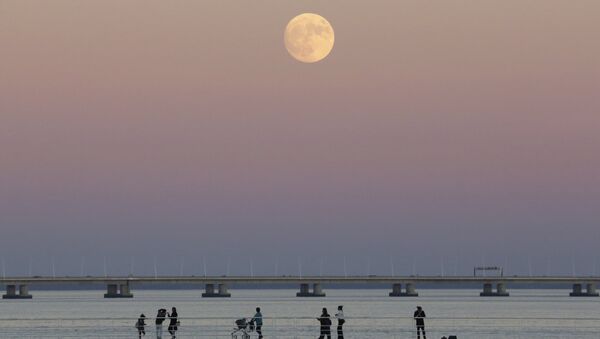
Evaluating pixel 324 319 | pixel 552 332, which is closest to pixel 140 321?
pixel 324 319

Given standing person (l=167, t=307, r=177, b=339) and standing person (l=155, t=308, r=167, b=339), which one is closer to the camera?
standing person (l=167, t=307, r=177, b=339)

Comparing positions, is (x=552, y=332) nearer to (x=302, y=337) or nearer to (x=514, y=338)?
(x=514, y=338)

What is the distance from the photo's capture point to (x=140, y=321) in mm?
65625

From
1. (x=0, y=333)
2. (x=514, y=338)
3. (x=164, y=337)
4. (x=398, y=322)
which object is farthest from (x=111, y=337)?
(x=398, y=322)

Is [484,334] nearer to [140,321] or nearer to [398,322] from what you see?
[140,321]

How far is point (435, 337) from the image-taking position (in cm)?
9638

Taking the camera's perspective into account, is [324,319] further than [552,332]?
No

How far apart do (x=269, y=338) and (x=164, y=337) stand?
8.97 meters

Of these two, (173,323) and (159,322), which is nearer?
(159,322)

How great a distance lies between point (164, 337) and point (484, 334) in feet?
92.0

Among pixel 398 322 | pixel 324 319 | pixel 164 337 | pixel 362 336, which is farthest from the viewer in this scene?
pixel 398 322

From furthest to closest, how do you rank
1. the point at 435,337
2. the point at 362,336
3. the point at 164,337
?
the point at 362,336
the point at 435,337
the point at 164,337

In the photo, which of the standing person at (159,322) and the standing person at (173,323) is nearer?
the standing person at (173,323)

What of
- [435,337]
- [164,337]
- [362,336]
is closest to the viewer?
[164,337]
